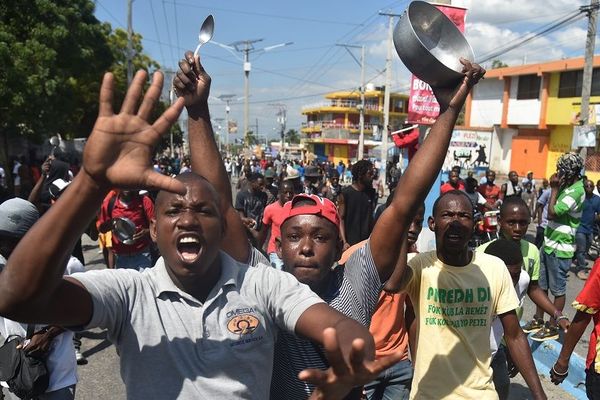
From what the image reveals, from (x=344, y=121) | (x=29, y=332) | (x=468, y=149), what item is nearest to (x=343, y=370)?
(x=29, y=332)

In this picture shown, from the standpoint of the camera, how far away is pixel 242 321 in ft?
5.37

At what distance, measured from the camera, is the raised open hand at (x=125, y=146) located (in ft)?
4.48

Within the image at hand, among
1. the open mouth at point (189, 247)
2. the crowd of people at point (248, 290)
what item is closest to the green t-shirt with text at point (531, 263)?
the crowd of people at point (248, 290)

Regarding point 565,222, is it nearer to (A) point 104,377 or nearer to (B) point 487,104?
(A) point 104,377

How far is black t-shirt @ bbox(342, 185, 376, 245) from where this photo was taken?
21.2ft

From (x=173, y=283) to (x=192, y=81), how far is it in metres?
1.13

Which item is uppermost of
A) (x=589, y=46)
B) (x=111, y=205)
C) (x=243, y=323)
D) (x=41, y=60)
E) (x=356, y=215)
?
(x=589, y=46)

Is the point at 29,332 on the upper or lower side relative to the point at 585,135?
lower

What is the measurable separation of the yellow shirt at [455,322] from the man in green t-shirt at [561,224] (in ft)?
11.3

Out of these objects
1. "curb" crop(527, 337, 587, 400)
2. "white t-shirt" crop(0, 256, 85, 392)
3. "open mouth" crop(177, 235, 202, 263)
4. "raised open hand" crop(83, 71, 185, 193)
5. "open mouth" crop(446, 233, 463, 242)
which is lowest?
"curb" crop(527, 337, 587, 400)

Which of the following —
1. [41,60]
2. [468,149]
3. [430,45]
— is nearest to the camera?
[430,45]

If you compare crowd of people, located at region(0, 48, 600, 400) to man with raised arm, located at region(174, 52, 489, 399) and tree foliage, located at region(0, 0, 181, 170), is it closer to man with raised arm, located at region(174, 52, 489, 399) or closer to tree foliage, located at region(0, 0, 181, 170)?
man with raised arm, located at region(174, 52, 489, 399)

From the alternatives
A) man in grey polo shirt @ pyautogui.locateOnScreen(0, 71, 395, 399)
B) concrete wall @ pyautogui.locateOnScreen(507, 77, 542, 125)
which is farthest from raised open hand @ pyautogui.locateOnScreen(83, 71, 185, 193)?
concrete wall @ pyautogui.locateOnScreen(507, 77, 542, 125)

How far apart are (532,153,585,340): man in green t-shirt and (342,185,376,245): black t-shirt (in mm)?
2077
